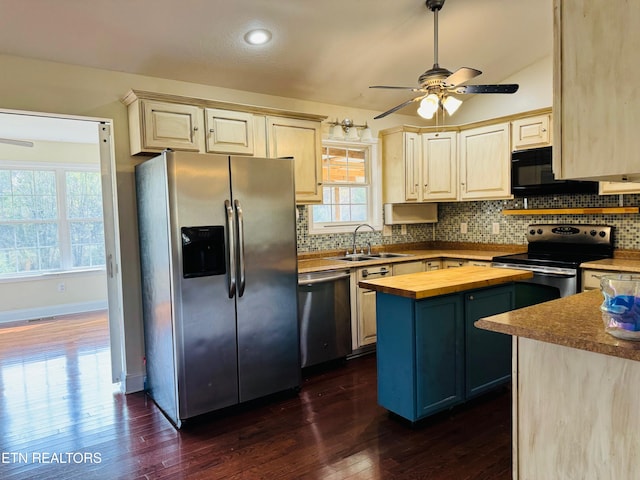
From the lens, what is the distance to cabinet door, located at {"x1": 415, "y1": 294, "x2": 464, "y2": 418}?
2534mm

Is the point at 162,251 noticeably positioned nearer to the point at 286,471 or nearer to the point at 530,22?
the point at 286,471

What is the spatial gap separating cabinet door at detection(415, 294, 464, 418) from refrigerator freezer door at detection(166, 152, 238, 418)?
1.21 meters

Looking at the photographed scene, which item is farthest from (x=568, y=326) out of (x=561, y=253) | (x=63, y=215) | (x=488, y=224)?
(x=63, y=215)

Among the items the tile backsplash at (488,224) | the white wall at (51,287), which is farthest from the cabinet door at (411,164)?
the white wall at (51,287)

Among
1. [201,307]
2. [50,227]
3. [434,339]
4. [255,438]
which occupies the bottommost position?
[255,438]

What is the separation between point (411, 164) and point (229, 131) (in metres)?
2.04

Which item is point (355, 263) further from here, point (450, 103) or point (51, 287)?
point (51, 287)

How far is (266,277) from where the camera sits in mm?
2992

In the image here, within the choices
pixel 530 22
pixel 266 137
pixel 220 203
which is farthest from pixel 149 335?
pixel 530 22

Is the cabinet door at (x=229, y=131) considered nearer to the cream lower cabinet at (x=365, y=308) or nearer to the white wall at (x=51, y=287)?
the cream lower cabinet at (x=365, y=308)

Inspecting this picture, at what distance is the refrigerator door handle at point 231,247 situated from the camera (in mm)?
2787

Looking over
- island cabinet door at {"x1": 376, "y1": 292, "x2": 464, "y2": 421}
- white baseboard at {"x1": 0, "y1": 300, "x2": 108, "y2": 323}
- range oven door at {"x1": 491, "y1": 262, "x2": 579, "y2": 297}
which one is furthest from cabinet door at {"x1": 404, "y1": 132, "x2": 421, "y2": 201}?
white baseboard at {"x1": 0, "y1": 300, "x2": 108, "y2": 323}

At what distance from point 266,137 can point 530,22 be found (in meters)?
2.35

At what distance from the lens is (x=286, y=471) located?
223cm
